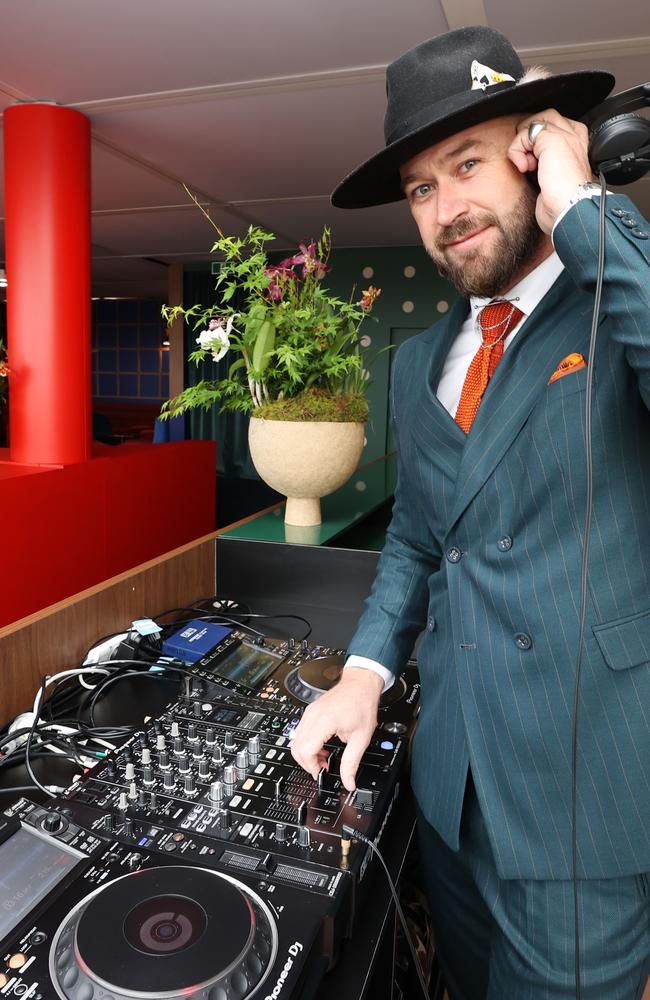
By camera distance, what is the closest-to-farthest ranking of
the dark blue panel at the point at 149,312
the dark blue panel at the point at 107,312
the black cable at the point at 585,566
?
1. the black cable at the point at 585,566
2. the dark blue panel at the point at 149,312
3. the dark blue panel at the point at 107,312

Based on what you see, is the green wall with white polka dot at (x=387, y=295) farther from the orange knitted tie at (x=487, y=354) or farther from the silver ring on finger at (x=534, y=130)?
the silver ring on finger at (x=534, y=130)

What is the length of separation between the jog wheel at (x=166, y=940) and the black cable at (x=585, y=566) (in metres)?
0.34

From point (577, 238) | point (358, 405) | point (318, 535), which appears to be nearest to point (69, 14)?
point (358, 405)

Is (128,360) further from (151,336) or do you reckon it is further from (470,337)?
(470,337)

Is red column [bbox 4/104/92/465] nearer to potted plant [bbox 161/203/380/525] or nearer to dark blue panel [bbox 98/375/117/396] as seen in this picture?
potted plant [bbox 161/203/380/525]

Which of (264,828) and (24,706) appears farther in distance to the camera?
(24,706)

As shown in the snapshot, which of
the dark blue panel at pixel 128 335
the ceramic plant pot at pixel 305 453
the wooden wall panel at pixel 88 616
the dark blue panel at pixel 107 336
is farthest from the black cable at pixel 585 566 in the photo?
the dark blue panel at pixel 107 336

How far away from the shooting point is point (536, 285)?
85 cm

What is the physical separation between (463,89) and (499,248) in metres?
0.20

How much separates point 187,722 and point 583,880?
554 mm

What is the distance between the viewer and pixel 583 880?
0.75m

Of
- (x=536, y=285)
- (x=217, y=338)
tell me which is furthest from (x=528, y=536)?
(x=217, y=338)

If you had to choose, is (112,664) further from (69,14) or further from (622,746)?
(69,14)

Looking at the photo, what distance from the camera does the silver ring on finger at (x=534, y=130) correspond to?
741 mm
